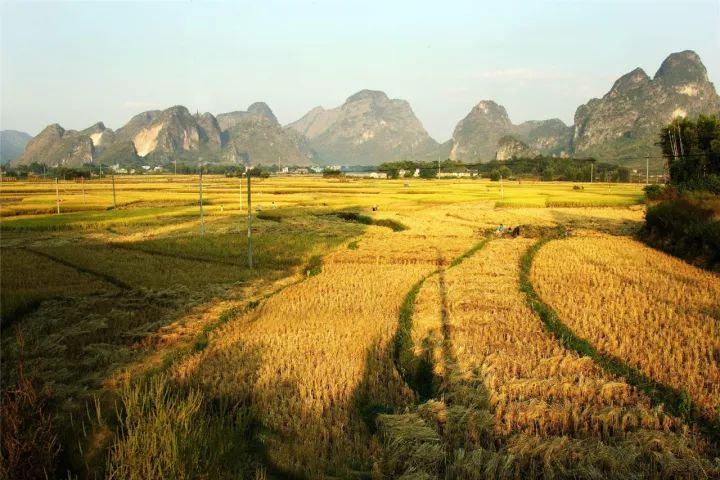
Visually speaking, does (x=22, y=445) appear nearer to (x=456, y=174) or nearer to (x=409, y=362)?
(x=409, y=362)

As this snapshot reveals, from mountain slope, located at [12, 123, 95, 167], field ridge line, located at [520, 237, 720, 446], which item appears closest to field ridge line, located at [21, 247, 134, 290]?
field ridge line, located at [520, 237, 720, 446]

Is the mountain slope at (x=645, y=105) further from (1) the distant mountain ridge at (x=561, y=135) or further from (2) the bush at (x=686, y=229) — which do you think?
(2) the bush at (x=686, y=229)

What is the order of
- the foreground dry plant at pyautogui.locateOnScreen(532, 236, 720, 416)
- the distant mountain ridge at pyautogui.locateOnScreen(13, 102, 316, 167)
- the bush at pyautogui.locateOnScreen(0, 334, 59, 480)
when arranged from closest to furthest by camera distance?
the bush at pyautogui.locateOnScreen(0, 334, 59, 480)
the foreground dry plant at pyautogui.locateOnScreen(532, 236, 720, 416)
the distant mountain ridge at pyautogui.locateOnScreen(13, 102, 316, 167)

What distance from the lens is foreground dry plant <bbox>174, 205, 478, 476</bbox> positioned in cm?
470

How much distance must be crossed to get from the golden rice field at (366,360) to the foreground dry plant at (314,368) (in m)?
0.03

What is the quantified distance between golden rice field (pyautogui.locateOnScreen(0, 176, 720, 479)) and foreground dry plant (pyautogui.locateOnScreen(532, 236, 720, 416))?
5 cm

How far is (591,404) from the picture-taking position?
5.33m

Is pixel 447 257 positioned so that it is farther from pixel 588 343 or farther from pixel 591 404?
pixel 591 404

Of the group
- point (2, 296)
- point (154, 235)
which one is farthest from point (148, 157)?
point (2, 296)

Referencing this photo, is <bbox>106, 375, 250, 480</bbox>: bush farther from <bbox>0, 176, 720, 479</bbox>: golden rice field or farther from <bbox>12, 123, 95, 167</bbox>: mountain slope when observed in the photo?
<bbox>12, 123, 95, 167</bbox>: mountain slope

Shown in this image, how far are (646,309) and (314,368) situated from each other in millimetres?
6330

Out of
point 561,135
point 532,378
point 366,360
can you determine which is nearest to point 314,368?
point 366,360

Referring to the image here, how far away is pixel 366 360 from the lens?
6680 millimetres

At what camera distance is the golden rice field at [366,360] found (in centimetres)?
434
